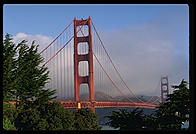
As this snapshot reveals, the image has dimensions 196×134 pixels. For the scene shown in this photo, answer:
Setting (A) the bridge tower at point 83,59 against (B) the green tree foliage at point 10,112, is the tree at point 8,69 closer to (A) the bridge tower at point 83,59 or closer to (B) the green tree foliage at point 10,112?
(B) the green tree foliage at point 10,112

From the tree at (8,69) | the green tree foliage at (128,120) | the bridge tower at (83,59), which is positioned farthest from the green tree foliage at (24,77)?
the bridge tower at (83,59)

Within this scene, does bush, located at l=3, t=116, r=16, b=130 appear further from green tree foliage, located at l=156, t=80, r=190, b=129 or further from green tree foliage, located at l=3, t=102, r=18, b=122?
green tree foliage, located at l=156, t=80, r=190, b=129

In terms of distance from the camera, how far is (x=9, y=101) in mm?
15258

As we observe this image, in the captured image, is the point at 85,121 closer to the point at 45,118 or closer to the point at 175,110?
the point at 45,118

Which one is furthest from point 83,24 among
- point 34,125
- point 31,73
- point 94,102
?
point 34,125

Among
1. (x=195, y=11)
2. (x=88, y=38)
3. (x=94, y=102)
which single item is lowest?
(x=94, y=102)

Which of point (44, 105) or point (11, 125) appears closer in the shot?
point (11, 125)

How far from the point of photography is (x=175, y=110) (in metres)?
13.9

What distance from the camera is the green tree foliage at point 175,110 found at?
43.5 ft

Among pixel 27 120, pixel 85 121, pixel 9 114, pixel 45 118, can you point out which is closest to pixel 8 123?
pixel 9 114

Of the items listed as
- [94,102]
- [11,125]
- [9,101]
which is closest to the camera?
[11,125]

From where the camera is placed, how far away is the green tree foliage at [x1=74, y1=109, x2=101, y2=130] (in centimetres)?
1742
